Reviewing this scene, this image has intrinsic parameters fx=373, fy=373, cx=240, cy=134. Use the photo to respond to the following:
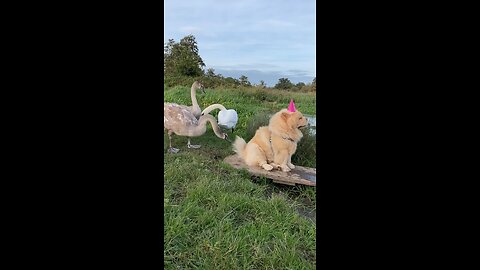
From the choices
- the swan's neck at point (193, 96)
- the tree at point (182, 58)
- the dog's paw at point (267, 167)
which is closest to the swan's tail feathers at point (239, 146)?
the dog's paw at point (267, 167)

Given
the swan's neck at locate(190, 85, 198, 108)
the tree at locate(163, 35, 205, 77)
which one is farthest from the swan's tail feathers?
the tree at locate(163, 35, 205, 77)

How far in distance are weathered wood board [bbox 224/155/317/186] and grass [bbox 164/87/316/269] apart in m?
0.02

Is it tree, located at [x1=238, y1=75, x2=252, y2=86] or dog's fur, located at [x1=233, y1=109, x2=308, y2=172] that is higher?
tree, located at [x1=238, y1=75, x2=252, y2=86]

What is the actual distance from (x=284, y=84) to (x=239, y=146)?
0.37 meters

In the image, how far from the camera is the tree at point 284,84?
1.56 meters

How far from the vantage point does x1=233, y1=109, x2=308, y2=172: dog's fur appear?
1715 mm

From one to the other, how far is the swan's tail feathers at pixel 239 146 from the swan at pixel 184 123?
4cm

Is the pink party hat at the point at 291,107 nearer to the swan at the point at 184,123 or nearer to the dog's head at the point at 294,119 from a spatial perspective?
the dog's head at the point at 294,119

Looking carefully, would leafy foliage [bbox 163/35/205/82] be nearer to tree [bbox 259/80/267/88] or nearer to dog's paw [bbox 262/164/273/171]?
tree [bbox 259/80/267/88]

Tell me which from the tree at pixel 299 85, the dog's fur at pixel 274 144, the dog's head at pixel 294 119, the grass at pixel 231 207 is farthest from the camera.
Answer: the dog's fur at pixel 274 144

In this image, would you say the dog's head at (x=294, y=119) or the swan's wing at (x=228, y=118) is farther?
the swan's wing at (x=228, y=118)
